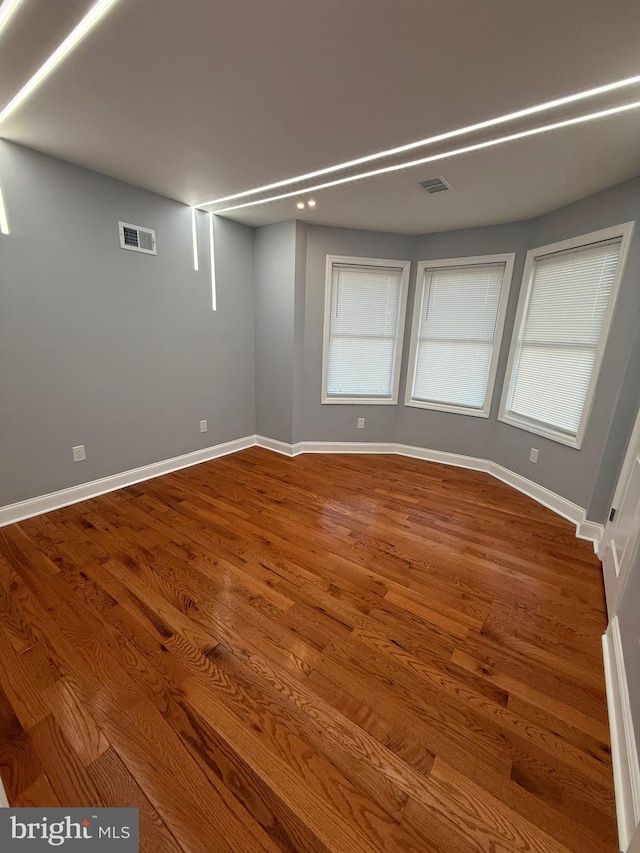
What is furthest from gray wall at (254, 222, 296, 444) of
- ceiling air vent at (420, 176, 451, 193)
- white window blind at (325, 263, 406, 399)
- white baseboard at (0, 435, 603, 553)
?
ceiling air vent at (420, 176, 451, 193)

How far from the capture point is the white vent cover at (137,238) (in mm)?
2674

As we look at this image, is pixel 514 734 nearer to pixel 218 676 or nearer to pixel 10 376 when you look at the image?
pixel 218 676

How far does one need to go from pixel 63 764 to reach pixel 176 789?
1.27 ft

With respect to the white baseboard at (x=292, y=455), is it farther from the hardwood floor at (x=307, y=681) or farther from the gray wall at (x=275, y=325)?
the gray wall at (x=275, y=325)

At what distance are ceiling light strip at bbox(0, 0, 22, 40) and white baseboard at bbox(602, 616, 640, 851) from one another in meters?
3.34

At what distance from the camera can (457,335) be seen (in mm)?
3670

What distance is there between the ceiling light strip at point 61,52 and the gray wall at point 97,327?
506 mm

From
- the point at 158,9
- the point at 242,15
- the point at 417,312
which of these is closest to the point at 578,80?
the point at 242,15

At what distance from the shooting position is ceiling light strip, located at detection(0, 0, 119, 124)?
1228mm

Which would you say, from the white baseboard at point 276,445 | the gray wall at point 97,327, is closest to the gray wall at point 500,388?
the white baseboard at point 276,445

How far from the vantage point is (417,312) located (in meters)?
3.79

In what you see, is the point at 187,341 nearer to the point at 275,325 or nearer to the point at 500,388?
the point at 275,325

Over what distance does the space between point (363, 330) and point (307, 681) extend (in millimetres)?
3367

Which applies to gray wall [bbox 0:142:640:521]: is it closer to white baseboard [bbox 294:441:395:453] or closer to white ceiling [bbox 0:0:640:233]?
white baseboard [bbox 294:441:395:453]
